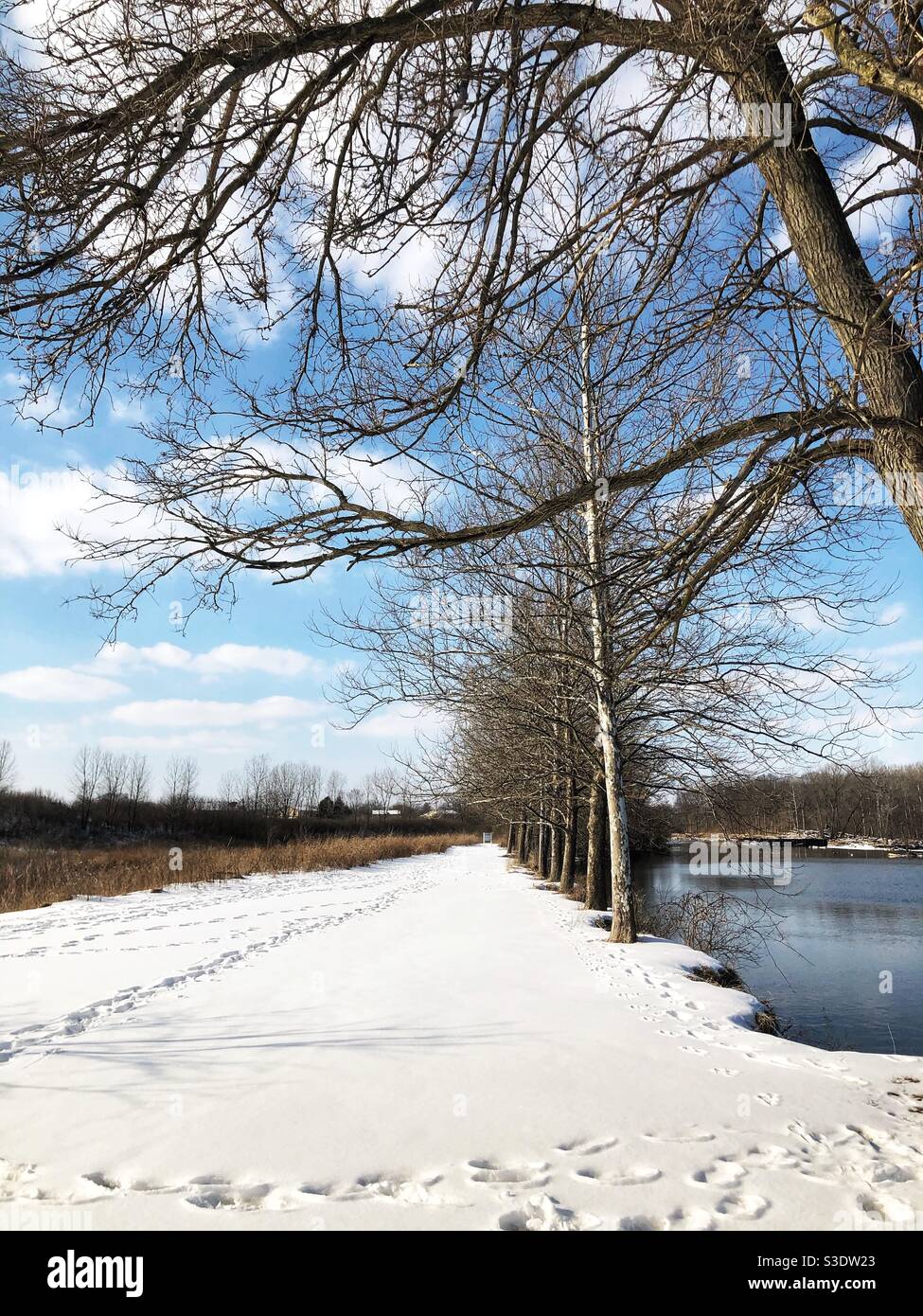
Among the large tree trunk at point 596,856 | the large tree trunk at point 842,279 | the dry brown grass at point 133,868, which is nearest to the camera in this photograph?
the large tree trunk at point 842,279

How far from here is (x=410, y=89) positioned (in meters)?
3.43

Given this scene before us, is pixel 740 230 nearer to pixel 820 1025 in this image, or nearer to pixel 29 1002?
pixel 29 1002

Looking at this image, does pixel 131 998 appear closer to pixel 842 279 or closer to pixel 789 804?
pixel 842 279

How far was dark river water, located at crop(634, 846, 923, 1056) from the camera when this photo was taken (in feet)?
27.6

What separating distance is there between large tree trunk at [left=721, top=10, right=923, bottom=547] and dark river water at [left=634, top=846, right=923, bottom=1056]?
6.40 metres

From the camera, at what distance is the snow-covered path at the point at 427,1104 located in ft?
8.92

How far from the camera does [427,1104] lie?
11.8 ft

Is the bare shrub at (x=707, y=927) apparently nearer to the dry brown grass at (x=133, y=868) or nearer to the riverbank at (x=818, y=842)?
the riverbank at (x=818, y=842)

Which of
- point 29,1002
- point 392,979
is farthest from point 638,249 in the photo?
point 29,1002

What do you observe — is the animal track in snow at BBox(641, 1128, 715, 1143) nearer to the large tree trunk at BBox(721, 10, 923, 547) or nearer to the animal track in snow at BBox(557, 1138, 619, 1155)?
the animal track in snow at BBox(557, 1138, 619, 1155)

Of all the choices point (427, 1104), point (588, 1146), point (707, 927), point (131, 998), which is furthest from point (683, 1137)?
point (707, 927)

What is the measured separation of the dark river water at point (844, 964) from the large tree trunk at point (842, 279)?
6398 mm

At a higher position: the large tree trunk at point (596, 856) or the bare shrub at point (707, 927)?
the large tree trunk at point (596, 856)

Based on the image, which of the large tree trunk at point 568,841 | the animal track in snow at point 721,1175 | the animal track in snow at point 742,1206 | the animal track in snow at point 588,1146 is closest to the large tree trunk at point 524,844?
the large tree trunk at point 568,841
